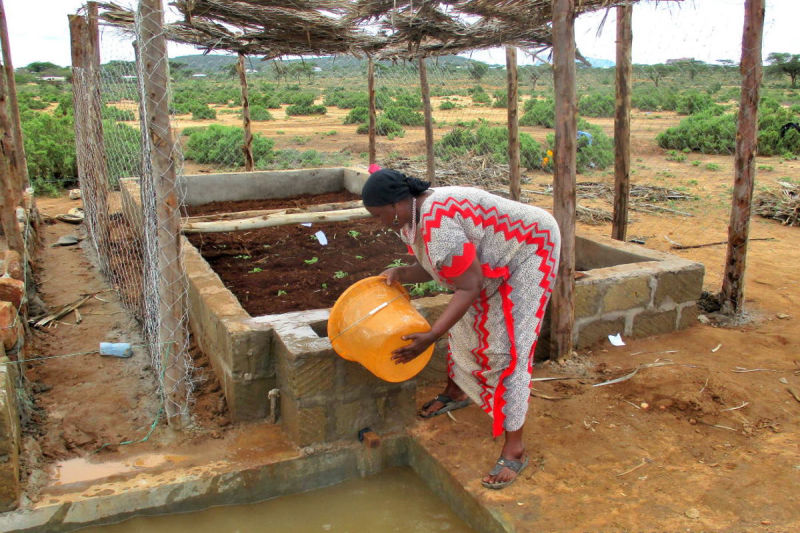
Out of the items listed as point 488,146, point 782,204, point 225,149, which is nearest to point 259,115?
point 225,149

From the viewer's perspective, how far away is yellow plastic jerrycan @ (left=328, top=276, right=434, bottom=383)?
2.80 metres

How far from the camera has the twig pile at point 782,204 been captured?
29.0ft

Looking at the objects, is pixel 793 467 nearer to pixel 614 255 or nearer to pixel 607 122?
pixel 614 255

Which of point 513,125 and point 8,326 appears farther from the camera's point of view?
point 513,125

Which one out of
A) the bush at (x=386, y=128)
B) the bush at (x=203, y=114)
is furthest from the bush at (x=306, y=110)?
the bush at (x=386, y=128)

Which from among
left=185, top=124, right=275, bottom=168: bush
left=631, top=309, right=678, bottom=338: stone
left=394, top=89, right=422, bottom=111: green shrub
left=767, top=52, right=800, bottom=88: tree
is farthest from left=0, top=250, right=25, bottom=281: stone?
left=767, top=52, right=800, bottom=88: tree

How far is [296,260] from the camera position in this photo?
564 centimetres

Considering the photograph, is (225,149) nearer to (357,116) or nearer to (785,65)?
(357,116)

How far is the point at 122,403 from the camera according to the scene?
384 centimetres

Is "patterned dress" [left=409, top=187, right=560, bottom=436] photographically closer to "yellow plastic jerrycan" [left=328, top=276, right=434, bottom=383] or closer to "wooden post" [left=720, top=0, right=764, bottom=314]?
"yellow plastic jerrycan" [left=328, top=276, right=434, bottom=383]

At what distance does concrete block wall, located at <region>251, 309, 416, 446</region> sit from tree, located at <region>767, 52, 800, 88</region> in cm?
3808

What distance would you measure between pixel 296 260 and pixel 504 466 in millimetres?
3159

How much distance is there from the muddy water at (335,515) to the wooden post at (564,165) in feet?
4.60

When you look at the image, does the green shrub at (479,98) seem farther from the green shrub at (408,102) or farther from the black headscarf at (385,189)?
the black headscarf at (385,189)
